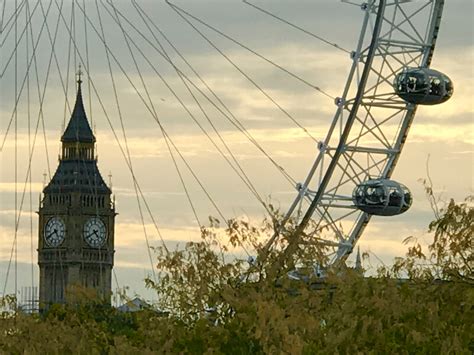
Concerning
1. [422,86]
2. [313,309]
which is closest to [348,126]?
[422,86]

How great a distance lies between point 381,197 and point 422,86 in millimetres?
4661

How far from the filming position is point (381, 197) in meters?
86.2

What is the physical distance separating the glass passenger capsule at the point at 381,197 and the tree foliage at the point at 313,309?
50.8ft

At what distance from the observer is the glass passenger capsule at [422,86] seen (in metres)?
83.6

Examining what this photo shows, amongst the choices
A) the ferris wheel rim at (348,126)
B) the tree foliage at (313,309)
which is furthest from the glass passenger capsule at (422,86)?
the tree foliage at (313,309)

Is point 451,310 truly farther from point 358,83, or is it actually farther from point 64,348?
point 358,83

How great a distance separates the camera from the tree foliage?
182 ft

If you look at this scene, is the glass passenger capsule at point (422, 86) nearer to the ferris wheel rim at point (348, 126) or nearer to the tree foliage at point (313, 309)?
the ferris wheel rim at point (348, 126)

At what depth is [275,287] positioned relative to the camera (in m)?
64.4

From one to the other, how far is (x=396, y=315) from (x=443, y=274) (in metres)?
2.41

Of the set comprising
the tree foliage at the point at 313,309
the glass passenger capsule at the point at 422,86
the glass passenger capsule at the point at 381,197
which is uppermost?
the glass passenger capsule at the point at 422,86

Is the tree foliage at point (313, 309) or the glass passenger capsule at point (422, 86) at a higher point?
the glass passenger capsule at point (422, 86)

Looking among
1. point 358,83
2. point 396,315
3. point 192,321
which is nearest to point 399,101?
point 358,83

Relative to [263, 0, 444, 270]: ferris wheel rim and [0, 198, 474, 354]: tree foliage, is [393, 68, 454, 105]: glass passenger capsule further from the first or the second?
[0, 198, 474, 354]: tree foliage
